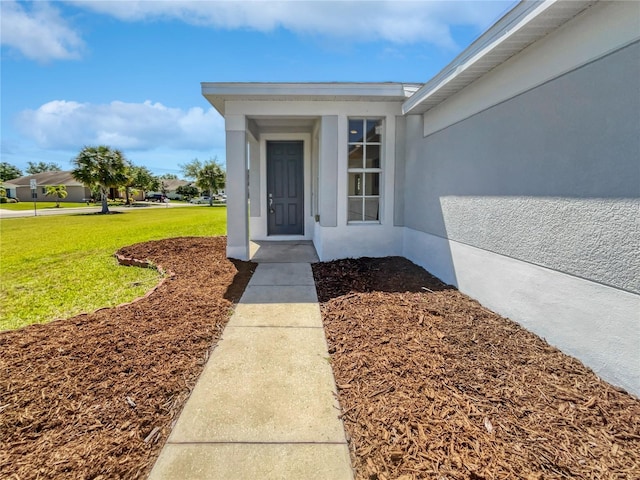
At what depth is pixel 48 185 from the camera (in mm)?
51156

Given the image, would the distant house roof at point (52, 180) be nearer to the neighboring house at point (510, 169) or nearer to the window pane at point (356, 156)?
the neighboring house at point (510, 169)

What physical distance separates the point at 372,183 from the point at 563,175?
4.31m

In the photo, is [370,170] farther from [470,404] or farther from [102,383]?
[102,383]

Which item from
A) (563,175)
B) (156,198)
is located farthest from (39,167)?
(563,175)

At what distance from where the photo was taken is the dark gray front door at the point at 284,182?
9844 mm

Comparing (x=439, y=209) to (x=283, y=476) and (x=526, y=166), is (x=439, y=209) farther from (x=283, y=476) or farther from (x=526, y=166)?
(x=283, y=476)

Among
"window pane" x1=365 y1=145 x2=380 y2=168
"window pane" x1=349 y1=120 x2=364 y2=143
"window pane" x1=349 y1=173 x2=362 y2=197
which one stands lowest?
"window pane" x1=349 y1=173 x2=362 y2=197

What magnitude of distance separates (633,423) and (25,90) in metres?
26.7

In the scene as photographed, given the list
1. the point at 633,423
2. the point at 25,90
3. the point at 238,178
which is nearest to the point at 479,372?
the point at 633,423

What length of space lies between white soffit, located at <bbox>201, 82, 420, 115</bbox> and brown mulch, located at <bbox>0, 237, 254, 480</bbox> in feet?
12.9

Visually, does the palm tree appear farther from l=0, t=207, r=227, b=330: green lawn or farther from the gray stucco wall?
the gray stucco wall

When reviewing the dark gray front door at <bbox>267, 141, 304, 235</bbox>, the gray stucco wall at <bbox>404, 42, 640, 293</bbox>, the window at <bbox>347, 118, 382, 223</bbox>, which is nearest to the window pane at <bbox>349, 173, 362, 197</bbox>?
the window at <bbox>347, 118, 382, 223</bbox>

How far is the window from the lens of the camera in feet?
23.2

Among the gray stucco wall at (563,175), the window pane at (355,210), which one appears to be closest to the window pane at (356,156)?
the window pane at (355,210)
